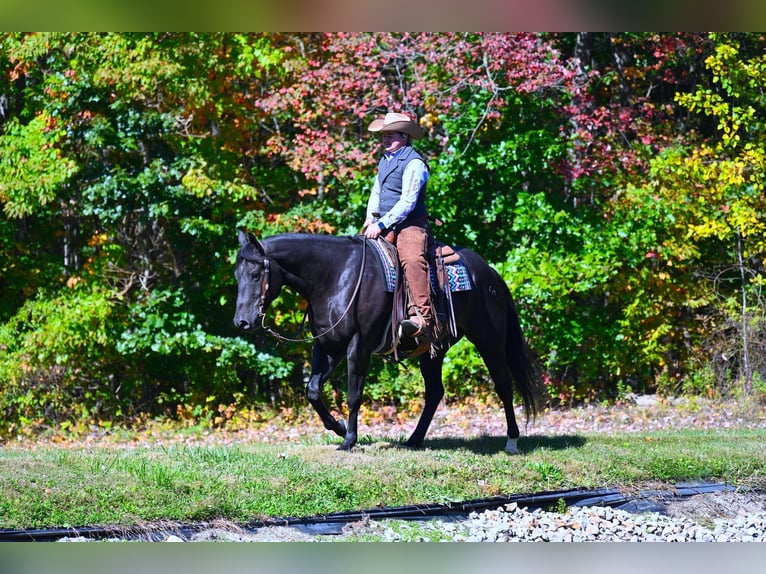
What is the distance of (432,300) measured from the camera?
853 centimetres

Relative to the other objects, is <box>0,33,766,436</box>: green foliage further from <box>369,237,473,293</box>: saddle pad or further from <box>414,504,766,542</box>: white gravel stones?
<box>414,504,766,542</box>: white gravel stones

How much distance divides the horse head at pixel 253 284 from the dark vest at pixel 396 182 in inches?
49.5

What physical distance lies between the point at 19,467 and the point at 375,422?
6.74 meters

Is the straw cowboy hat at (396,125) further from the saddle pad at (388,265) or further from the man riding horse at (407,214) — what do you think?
the saddle pad at (388,265)

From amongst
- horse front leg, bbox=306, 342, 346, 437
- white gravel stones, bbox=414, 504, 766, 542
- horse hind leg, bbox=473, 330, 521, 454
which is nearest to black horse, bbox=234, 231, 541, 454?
horse front leg, bbox=306, 342, 346, 437

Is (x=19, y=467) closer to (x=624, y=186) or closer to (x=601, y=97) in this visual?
→ (x=624, y=186)

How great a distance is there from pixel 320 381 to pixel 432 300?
1214 millimetres

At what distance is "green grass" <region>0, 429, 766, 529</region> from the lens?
7.06 metres

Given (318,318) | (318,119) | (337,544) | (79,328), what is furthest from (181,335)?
(337,544)

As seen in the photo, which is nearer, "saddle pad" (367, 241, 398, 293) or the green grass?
the green grass

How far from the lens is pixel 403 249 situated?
8.47m

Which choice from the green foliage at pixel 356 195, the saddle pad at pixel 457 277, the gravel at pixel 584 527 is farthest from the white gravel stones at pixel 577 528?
the green foliage at pixel 356 195

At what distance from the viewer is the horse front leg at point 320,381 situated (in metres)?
8.21

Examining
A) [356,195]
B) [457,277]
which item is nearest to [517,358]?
Answer: [457,277]
